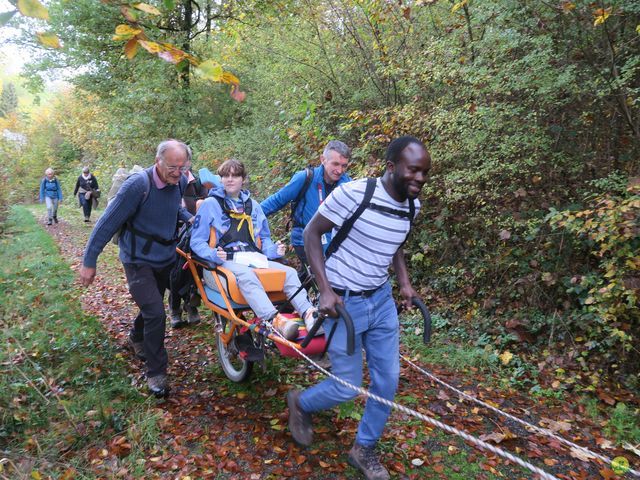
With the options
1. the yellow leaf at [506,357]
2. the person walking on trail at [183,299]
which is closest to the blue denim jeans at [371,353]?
the yellow leaf at [506,357]

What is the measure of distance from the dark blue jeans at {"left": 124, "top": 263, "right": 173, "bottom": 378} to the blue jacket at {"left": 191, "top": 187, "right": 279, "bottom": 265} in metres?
0.54

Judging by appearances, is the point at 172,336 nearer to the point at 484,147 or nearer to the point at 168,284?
the point at 168,284

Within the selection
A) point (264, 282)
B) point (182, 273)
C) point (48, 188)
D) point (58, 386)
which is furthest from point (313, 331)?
point (48, 188)

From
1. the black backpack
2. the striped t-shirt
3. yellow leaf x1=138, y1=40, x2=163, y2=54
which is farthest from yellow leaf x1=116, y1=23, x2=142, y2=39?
the black backpack

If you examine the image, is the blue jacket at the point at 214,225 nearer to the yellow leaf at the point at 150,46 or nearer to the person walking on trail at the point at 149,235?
the person walking on trail at the point at 149,235

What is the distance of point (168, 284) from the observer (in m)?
4.82

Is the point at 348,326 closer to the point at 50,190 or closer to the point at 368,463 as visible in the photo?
the point at 368,463

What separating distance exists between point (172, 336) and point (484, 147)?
4.93 metres

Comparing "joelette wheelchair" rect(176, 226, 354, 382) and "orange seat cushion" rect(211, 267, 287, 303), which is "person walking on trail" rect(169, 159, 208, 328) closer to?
"joelette wheelchair" rect(176, 226, 354, 382)

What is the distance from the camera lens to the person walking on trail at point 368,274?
113 inches

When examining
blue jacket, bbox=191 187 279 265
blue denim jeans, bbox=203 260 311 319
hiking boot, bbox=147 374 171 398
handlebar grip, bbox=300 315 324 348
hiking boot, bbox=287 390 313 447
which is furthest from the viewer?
hiking boot, bbox=147 374 171 398

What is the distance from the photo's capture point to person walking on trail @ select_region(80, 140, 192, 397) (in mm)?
4023

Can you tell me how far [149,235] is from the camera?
4301 millimetres

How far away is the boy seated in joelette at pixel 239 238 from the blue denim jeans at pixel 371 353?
73 centimetres
